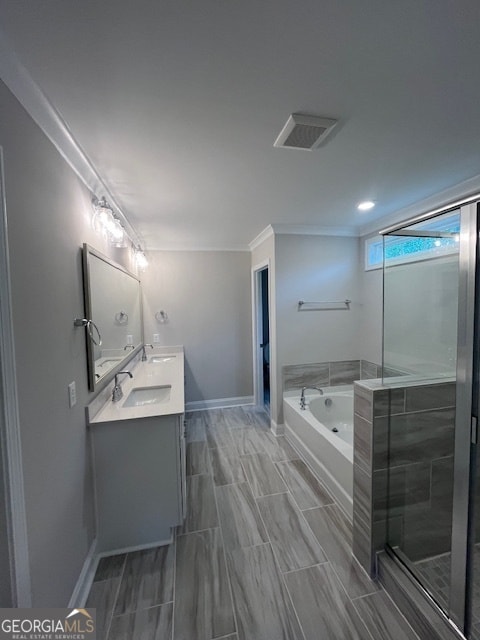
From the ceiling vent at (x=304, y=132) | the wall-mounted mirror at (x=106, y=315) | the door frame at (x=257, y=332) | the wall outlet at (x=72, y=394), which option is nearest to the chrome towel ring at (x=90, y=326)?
the wall-mounted mirror at (x=106, y=315)

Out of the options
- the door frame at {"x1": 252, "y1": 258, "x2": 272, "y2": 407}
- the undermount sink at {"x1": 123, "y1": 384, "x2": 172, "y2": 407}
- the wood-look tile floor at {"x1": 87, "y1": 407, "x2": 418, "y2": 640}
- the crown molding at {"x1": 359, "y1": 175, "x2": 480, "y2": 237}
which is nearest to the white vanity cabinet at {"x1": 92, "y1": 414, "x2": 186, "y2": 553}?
the wood-look tile floor at {"x1": 87, "y1": 407, "x2": 418, "y2": 640}

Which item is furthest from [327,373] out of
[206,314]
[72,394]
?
[72,394]

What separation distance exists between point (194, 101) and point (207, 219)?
1.52 metres

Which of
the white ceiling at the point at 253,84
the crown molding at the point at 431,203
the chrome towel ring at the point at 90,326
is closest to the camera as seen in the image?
the white ceiling at the point at 253,84

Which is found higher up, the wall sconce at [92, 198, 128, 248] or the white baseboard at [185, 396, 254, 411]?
the wall sconce at [92, 198, 128, 248]

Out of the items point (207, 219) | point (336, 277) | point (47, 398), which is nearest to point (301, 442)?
point (336, 277)

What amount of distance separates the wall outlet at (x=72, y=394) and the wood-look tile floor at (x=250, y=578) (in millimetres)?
1048

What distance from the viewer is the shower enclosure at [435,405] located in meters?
1.15

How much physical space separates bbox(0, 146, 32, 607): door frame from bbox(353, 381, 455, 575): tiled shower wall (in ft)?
5.24

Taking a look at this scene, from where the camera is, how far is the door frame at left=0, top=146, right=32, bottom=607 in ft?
2.71

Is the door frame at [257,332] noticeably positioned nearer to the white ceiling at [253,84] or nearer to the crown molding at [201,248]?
the crown molding at [201,248]

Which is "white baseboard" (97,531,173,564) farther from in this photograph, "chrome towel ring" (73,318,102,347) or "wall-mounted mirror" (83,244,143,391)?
"chrome towel ring" (73,318,102,347)

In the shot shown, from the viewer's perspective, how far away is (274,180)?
6.05 feet

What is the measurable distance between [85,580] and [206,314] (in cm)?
290
